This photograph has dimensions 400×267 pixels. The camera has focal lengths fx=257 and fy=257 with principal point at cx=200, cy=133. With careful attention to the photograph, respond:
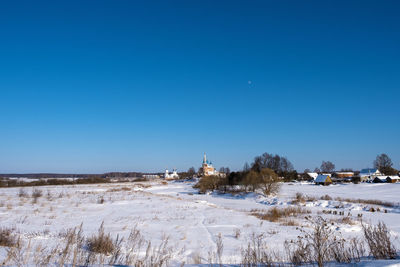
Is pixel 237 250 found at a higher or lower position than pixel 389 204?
higher

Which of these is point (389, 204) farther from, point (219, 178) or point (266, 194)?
point (219, 178)

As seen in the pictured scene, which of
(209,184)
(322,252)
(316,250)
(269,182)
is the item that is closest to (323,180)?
(209,184)

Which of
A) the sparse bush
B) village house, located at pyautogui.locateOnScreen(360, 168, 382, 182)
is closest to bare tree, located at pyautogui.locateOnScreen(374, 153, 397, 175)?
village house, located at pyautogui.locateOnScreen(360, 168, 382, 182)

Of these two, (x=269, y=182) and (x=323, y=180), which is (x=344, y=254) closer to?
(x=269, y=182)

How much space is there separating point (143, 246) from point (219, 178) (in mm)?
52060

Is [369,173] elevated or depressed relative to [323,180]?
elevated

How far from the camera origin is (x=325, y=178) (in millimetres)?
75438

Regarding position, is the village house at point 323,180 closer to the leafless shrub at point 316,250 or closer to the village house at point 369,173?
the village house at point 369,173

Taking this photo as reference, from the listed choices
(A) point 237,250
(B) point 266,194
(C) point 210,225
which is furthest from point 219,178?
(A) point 237,250

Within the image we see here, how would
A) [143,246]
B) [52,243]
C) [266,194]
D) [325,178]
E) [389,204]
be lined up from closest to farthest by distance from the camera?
[52,243], [143,246], [389,204], [266,194], [325,178]

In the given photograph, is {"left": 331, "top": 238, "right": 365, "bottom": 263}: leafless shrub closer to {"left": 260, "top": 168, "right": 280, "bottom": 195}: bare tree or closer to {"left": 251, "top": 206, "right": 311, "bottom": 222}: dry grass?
{"left": 251, "top": 206, "right": 311, "bottom": 222}: dry grass

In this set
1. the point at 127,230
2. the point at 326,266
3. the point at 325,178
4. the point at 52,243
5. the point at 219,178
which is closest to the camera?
the point at 326,266

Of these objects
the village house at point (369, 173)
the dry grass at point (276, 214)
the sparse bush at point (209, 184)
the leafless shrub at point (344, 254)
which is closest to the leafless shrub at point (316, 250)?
the leafless shrub at point (344, 254)

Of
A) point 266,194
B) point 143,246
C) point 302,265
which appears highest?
point 302,265
